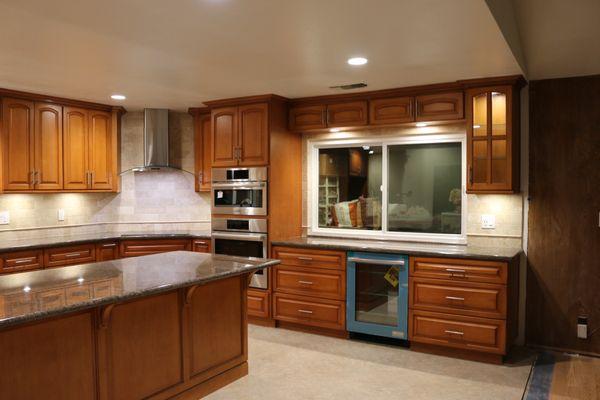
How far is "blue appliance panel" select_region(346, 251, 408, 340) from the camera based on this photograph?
421 cm

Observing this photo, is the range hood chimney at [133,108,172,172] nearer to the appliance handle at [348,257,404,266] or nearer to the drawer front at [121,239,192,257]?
the drawer front at [121,239,192,257]

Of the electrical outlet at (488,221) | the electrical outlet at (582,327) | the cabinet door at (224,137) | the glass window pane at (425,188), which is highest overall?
the cabinet door at (224,137)

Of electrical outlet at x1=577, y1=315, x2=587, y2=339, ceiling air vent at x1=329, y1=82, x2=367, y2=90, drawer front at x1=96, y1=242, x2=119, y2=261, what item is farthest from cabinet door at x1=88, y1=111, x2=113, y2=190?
electrical outlet at x1=577, y1=315, x2=587, y2=339

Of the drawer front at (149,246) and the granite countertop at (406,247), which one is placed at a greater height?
the granite countertop at (406,247)

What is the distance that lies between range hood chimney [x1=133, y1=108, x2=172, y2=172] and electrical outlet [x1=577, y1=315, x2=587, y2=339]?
446 cm

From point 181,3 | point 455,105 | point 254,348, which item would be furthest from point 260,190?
point 181,3

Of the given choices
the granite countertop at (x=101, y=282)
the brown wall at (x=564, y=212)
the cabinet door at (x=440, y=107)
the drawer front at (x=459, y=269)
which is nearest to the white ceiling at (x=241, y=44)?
the cabinet door at (x=440, y=107)

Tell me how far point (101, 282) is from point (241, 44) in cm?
168

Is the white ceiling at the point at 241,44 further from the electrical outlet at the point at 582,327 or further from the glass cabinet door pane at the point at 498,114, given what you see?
the electrical outlet at the point at 582,327

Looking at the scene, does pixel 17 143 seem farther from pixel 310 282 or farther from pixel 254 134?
pixel 310 282

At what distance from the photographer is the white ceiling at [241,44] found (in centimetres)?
249

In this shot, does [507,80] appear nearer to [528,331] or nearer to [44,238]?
[528,331]

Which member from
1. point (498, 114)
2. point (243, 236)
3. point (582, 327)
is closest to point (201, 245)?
point (243, 236)

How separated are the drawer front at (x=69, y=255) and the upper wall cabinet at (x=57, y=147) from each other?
0.69 meters
